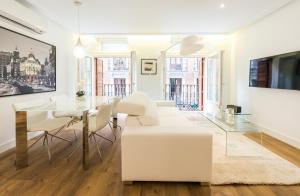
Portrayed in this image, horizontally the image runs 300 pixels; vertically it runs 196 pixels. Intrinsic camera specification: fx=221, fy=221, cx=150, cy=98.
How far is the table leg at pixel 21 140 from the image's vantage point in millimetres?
2787

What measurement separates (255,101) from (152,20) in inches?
114

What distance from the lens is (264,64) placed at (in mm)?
4363

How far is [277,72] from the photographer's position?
12.9ft

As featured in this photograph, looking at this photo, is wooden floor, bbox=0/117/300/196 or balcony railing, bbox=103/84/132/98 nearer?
wooden floor, bbox=0/117/300/196

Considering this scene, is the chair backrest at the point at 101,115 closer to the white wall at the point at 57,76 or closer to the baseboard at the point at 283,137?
the white wall at the point at 57,76

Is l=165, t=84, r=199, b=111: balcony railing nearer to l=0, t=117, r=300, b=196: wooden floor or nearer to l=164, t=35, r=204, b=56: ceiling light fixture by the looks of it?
l=164, t=35, r=204, b=56: ceiling light fixture

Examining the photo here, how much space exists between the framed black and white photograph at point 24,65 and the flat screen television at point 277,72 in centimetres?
438

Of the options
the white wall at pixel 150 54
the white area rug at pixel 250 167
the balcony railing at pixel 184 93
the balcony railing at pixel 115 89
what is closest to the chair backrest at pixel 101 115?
the white area rug at pixel 250 167

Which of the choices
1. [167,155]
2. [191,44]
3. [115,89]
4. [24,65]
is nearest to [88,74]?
[115,89]

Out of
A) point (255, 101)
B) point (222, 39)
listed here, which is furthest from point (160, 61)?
point (255, 101)

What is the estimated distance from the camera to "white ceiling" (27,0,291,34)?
A: 3.74 metres

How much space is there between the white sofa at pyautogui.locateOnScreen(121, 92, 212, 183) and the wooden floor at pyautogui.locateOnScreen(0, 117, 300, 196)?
0.11 m

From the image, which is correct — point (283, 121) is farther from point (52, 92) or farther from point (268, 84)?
point (52, 92)

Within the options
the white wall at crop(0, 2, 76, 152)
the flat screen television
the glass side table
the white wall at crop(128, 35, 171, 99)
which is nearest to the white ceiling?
the white wall at crop(0, 2, 76, 152)
